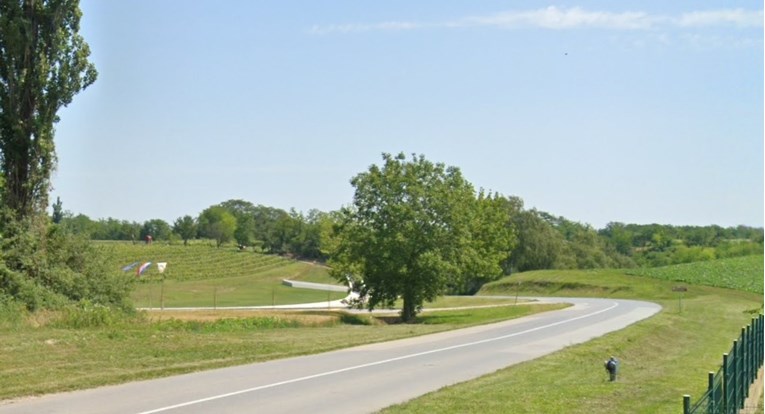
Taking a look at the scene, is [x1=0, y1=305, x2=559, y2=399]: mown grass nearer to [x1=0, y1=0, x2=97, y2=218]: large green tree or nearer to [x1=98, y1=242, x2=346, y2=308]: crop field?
[x1=0, y1=0, x2=97, y2=218]: large green tree

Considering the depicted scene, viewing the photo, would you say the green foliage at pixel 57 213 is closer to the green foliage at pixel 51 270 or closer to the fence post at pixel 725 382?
the green foliage at pixel 51 270

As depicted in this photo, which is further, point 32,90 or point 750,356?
point 32,90

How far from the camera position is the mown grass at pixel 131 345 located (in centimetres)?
1653

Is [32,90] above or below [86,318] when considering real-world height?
above

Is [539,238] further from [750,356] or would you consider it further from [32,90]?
[750,356]

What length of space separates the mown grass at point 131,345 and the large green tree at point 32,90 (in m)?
6.57

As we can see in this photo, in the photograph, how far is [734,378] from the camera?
37.4 ft

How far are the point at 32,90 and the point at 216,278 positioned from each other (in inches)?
2752

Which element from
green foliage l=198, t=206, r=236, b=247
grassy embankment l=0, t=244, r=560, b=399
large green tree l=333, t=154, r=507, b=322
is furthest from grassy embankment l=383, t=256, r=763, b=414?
green foliage l=198, t=206, r=236, b=247

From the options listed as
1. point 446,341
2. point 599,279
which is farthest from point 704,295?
point 446,341

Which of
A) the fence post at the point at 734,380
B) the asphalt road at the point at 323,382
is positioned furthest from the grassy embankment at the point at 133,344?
the fence post at the point at 734,380

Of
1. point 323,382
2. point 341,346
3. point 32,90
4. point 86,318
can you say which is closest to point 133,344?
point 86,318

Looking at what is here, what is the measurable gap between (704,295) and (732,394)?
206 feet

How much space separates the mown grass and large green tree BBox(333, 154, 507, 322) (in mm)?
14271
